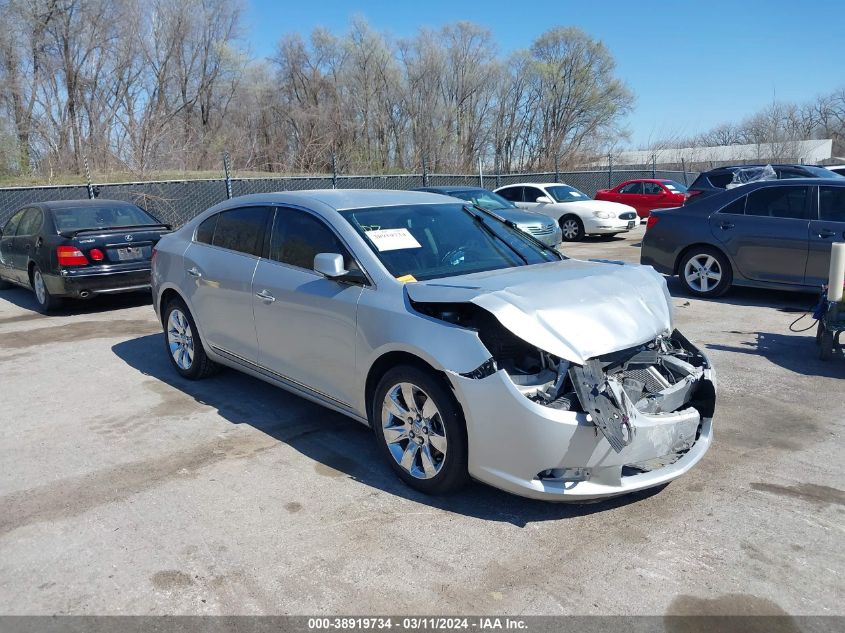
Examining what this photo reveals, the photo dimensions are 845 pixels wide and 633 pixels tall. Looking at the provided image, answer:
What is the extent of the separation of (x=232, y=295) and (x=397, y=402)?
1983 mm

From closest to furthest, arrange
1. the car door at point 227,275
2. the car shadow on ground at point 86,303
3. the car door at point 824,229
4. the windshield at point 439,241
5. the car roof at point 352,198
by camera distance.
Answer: the windshield at point 439,241, the car roof at point 352,198, the car door at point 227,275, the car door at point 824,229, the car shadow on ground at point 86,303

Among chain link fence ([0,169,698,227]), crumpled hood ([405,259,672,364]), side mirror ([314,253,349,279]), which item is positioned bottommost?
crumpled hood ([405,259,672,364])

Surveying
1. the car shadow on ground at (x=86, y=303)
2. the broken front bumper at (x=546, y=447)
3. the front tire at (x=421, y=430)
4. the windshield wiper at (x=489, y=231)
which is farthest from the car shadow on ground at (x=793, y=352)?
the car shadow on ground at (x=86, y=303)

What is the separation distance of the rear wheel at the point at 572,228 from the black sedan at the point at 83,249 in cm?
1098

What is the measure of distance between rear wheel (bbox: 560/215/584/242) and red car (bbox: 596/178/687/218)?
5.82 m

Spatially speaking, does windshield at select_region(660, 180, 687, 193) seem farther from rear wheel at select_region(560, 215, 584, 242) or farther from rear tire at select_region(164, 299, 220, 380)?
rear tire at select_region(164, 299, 220, 380)

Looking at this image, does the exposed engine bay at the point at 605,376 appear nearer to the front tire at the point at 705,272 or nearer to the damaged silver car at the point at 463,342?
the damaged silver car at the point at 463,342

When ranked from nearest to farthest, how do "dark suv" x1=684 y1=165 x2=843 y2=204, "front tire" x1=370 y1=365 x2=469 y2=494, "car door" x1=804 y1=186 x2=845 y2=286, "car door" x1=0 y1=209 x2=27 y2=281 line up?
"front tire" x1=370 y1=365 x2=469 y2=494 → "car door" x1=804 y1=186 x2=845 y2=286 → "car door" x1=0 y1=209 x2=27 y2=281 → "dark suv" x1=684 y1=165 x2=843 y2=204

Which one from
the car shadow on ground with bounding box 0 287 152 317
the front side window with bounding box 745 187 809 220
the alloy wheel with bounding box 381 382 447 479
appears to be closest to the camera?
the alloy wheel with bounding box 381 382 447 479

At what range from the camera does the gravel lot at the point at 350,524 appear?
3021 millimetres

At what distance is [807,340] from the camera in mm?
7219

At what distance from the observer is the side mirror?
13.9ft

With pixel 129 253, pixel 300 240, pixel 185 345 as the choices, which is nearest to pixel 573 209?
pixel 129 253

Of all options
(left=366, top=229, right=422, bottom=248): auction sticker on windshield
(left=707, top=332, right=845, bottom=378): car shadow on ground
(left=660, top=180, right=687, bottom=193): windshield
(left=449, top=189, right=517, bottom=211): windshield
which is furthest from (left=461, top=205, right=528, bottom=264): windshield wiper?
(left=660, top=180, right=687, bottom=193): windshield
